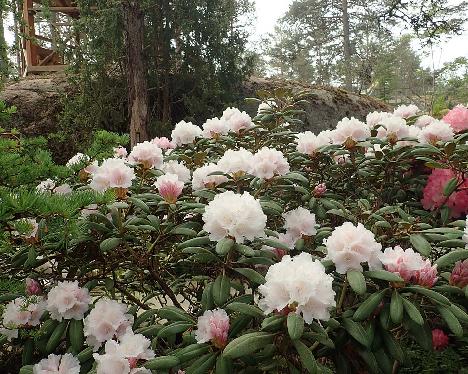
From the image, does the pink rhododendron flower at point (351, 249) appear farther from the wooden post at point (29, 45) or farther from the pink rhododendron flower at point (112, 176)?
the wooden post at point (29, 45)

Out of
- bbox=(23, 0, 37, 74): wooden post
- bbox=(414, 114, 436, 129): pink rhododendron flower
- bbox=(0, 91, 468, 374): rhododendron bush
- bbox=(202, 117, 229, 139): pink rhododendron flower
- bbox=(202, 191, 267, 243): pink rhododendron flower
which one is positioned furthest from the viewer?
bbox=(23, 0, 37, 74): wooden post

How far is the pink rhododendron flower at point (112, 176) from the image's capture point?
1.55 m

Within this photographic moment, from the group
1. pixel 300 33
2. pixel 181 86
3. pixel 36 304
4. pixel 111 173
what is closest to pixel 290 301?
pixel 111 173

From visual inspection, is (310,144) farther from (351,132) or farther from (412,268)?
(412,268)

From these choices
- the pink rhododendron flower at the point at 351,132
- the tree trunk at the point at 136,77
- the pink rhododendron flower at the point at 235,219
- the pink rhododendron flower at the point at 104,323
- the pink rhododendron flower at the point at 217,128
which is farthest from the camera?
the tree trunk at the point at 136,77

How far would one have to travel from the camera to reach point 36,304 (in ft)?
4.93

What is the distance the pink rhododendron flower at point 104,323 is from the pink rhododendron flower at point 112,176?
40 cm

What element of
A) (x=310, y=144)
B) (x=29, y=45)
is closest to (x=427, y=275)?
(x=310, y=144)

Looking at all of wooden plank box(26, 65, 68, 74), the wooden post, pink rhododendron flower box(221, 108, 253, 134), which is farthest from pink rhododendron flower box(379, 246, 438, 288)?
the wooden post

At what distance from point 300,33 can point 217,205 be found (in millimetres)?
22155

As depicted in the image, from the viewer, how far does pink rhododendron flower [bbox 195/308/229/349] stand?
3.69 feet

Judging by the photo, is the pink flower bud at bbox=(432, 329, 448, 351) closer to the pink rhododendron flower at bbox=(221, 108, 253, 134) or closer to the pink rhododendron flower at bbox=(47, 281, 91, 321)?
the pink rhododendron flower at bbox=(47, 281, 91, 321)

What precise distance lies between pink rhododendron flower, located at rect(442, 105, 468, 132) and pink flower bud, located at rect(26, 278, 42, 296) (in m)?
1.86

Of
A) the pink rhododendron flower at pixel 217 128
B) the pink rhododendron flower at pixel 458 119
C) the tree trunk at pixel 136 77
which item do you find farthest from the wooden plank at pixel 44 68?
the pink rhododendron flower at pixel 458 119
